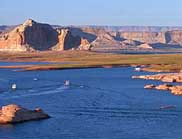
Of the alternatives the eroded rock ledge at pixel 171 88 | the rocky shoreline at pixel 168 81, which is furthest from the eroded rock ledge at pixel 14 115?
the rocky shoreline at pixel 168 81

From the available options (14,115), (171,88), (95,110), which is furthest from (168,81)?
(14,115)

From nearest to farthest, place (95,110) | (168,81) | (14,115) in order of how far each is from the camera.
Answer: (14,115) → (95,110) → (168,81)

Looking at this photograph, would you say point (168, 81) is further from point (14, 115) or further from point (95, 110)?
point (14, 115)

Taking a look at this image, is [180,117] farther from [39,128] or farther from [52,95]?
[52,95]

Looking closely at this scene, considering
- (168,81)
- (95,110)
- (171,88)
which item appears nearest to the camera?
(95,110)

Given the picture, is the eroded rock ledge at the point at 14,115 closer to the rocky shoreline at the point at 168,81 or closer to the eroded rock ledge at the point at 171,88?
the eroded rock ledge at the point at 171,88

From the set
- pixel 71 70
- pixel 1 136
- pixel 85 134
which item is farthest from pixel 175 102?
pixel 71 70

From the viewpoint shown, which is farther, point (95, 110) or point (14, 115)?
point (95, 110)

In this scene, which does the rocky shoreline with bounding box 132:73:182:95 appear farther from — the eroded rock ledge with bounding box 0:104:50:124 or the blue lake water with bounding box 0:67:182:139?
the eroded rock ledge with bounding box 0:104:50:124
